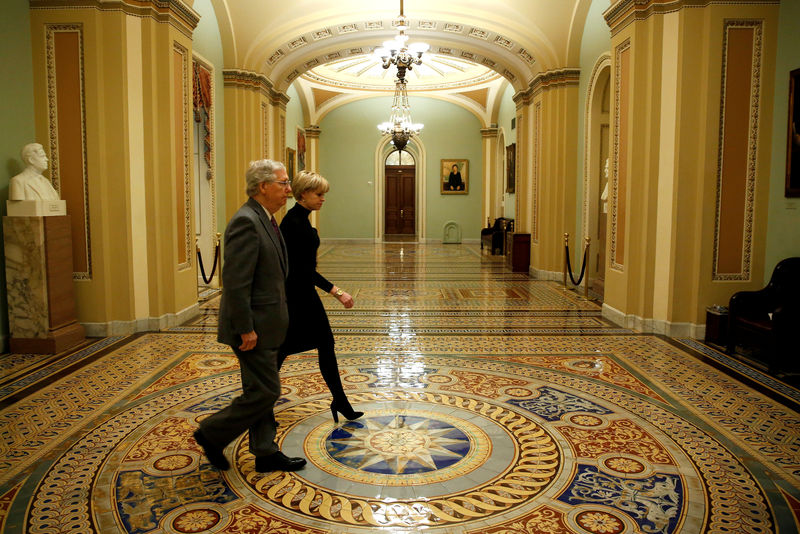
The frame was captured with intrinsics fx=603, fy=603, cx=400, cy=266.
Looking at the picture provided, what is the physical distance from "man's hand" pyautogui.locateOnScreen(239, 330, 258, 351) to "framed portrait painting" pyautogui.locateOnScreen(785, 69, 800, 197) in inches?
221

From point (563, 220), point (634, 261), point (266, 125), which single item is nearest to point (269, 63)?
point (266, 125)

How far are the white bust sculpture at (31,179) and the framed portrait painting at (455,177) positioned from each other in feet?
53.0

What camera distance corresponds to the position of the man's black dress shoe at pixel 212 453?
3.20 meters

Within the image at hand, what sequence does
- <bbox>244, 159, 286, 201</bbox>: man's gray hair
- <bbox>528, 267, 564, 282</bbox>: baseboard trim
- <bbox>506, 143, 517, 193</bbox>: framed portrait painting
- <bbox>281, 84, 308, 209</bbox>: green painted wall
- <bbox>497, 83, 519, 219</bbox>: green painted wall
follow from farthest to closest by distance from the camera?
1. <bbox>281, 84, 308, 209</bbox>: green painted wall
2. <bbox>497, 83, 519, 219</bbox>: green painted wall
3. <bbox>506, 143, 517, 193</bbox>: framed portrait painting
4. <bbox>528, 267, 564, 282</bbox>: baseboard trim
5. <bbox>244, 159, 286, 201</bbox>: man's gray hair

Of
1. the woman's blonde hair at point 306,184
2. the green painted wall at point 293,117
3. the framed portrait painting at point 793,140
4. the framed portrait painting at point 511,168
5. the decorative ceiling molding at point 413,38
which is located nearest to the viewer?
the woman's blonde hair at point 306,184

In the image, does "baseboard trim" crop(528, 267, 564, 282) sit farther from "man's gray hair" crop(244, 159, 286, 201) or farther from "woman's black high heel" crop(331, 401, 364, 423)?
"man's gray hair" crop(244, 159, 286, 201)

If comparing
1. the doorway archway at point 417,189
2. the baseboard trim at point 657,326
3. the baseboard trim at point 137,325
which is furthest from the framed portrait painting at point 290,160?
the baseboard trim at point 657,326

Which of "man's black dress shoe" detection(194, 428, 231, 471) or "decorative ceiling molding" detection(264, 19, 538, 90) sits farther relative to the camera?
"decorative ceiling molding" detection(264, 19, 538, 90)

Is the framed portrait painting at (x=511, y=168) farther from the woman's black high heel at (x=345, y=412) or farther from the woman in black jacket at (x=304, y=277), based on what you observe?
the woman in black jacket at (x=304, y=277)

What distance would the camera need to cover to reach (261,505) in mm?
2949

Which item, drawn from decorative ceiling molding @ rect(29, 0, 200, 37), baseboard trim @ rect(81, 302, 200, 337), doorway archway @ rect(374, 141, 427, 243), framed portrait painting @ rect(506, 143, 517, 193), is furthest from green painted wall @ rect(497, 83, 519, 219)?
baseboard trim @ rect(81, 302, 200, 337)

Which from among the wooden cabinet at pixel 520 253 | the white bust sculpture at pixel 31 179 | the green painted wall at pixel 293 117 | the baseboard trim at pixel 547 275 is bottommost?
the baseboard trim at pixel 547 275

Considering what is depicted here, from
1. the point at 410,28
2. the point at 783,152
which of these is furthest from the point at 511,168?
the point at 783,152

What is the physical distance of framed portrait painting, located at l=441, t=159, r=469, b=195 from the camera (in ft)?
69.4
